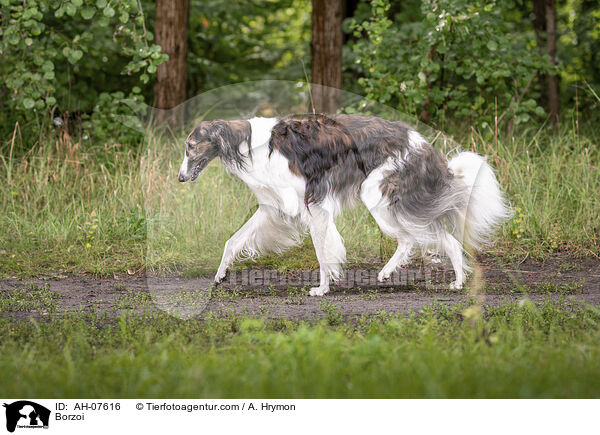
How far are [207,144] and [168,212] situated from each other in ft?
7.06

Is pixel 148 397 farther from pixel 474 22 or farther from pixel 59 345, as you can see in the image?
pixel 474 22

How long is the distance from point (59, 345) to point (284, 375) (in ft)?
5.12

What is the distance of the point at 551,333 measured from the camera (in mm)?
3939

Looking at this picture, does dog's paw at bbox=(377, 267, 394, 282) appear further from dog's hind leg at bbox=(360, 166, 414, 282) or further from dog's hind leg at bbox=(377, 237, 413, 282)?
dog's hind leg at bbox=(360, 166, 414, 282)

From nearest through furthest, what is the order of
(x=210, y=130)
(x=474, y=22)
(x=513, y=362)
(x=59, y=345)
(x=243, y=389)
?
(x=243, y=389) < (x=513, y=362) < (x=59, y=345) < (x=210, y=130) < (x=474, y=22)

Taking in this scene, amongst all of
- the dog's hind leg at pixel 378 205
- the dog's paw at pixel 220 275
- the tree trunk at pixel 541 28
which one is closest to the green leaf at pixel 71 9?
the dog's paw at pixel 220 275

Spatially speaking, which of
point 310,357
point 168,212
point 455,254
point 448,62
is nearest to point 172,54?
point 168,212

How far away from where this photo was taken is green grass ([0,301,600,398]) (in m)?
2.99

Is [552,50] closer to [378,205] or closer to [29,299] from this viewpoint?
[378,205]

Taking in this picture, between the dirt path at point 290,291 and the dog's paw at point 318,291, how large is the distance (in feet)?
0.19

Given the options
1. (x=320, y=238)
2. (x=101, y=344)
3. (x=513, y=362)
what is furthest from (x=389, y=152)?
(x=101, y=344)

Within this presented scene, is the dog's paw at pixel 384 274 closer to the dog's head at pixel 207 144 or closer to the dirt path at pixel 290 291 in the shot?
the dirt path at pixel 290 291

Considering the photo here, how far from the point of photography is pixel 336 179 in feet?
17.5
